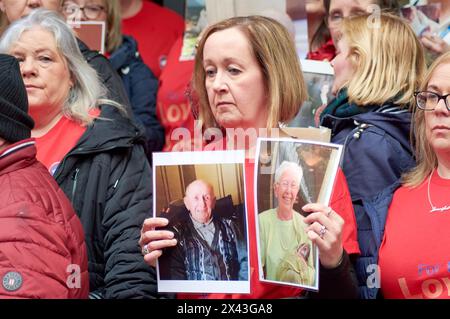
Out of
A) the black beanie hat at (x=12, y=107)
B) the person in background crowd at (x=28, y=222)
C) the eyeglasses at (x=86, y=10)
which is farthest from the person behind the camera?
the eyeglasses at (x=86, y=10)

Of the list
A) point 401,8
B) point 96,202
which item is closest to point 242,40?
point 96,202

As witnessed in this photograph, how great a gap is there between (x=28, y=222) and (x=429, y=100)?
1564mm

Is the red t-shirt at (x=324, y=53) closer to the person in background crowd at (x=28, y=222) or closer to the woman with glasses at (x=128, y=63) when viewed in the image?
the woman with glasses at (x=128, y=63)

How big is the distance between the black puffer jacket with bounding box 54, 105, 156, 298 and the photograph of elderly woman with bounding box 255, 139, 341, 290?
790 millimetres

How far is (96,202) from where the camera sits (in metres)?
4.39

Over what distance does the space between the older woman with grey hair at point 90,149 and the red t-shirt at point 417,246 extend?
980 mm

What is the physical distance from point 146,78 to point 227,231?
236cm

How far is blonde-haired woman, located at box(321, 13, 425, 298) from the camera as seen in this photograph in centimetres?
422

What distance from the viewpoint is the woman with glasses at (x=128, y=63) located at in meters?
5.63

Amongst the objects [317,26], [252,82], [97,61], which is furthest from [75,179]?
[317,26]

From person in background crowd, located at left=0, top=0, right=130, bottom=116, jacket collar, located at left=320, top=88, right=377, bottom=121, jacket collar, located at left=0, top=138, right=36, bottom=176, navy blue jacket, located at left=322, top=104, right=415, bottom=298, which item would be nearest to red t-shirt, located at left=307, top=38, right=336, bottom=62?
jacket collar, located at left=320, top=88, right=377, bottom=121

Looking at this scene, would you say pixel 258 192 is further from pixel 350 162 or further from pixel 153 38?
pixel 153 38

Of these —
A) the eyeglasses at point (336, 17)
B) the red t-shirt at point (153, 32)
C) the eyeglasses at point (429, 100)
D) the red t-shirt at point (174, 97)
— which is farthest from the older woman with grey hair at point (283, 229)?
the red t-shirt at point (153, 32)

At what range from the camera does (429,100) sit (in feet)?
13.0
